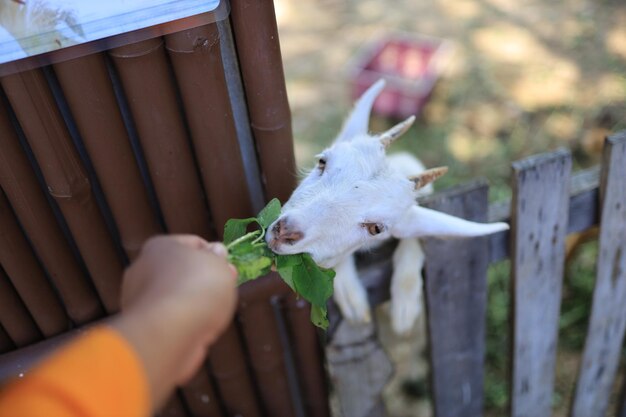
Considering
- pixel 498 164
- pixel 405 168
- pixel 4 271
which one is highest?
pixel 4 271

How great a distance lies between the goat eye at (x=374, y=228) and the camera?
5.73 ft

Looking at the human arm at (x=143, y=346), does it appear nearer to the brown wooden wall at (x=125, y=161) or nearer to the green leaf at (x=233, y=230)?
the green leaf at (x=233, y=230)

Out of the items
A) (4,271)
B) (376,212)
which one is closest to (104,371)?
(376,212)

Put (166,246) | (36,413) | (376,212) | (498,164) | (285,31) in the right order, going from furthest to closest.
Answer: (285,31) → (498,164) → (376,212) → (166,246) → (36,413)

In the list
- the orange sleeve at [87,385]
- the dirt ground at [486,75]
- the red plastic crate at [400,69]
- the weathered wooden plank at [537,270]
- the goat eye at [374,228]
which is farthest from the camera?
the red plastic crate at [400,69]

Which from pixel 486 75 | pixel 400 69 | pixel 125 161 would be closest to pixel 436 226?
pixel 125 161

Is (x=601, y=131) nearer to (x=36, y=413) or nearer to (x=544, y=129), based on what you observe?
(x=544, y=129)

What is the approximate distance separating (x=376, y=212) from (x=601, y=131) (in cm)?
359

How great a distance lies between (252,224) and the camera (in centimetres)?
212

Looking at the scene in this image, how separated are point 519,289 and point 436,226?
666 millimetres

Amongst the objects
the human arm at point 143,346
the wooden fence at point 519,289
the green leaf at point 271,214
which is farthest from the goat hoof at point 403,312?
the human arm at point 143,346

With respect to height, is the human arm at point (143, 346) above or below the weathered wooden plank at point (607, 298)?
above

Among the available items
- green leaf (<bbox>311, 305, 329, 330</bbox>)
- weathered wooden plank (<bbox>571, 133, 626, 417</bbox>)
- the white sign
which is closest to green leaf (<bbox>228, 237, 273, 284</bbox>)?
green leaf (<bbox>311, 305, 329, 330</bbox>)

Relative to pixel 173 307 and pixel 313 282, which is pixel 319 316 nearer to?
pixel 313 282
